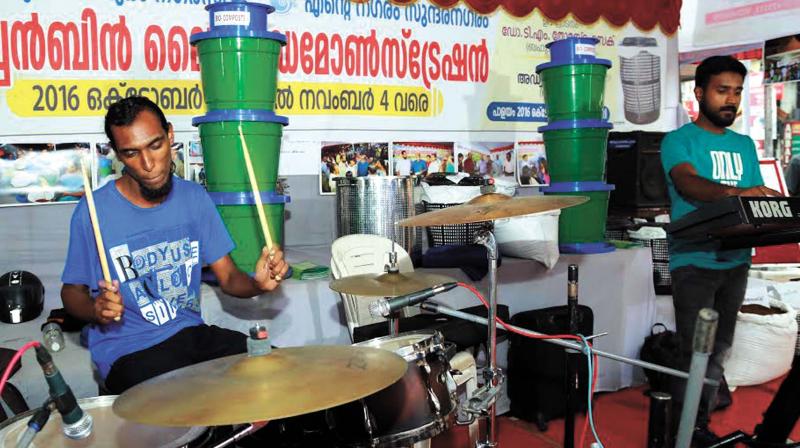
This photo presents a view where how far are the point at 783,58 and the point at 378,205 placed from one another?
11.9 feet

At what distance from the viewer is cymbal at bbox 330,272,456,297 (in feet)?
7.02

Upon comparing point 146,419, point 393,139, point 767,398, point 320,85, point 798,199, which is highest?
point 320,85

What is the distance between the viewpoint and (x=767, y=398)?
353 cm

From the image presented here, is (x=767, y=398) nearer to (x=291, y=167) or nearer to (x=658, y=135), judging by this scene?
(x=658, y=135)

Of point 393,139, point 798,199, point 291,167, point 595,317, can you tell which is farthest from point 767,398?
point 291,167

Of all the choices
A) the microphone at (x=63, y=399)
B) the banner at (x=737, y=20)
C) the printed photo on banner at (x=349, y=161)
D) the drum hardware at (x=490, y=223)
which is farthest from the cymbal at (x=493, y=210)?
the banner at (x=737, y=20)

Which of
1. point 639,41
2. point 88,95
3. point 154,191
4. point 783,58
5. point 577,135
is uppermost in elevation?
point 639,41

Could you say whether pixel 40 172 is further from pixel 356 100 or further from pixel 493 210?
pixel 493 210

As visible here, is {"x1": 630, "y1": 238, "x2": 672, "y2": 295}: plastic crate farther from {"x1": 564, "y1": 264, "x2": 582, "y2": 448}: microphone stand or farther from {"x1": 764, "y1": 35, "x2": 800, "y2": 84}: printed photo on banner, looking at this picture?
{"x1": 764, "y1": 35, "x2": 800, "y2": 84}: printed photo on banner

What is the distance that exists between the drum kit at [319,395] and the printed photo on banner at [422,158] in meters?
1.82

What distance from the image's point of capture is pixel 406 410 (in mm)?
1757

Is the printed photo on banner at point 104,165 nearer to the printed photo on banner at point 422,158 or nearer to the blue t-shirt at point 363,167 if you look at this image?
the blue t-shirt at point 363,167

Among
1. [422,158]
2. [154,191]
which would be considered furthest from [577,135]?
[154,191]

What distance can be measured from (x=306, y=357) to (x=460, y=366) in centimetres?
112
